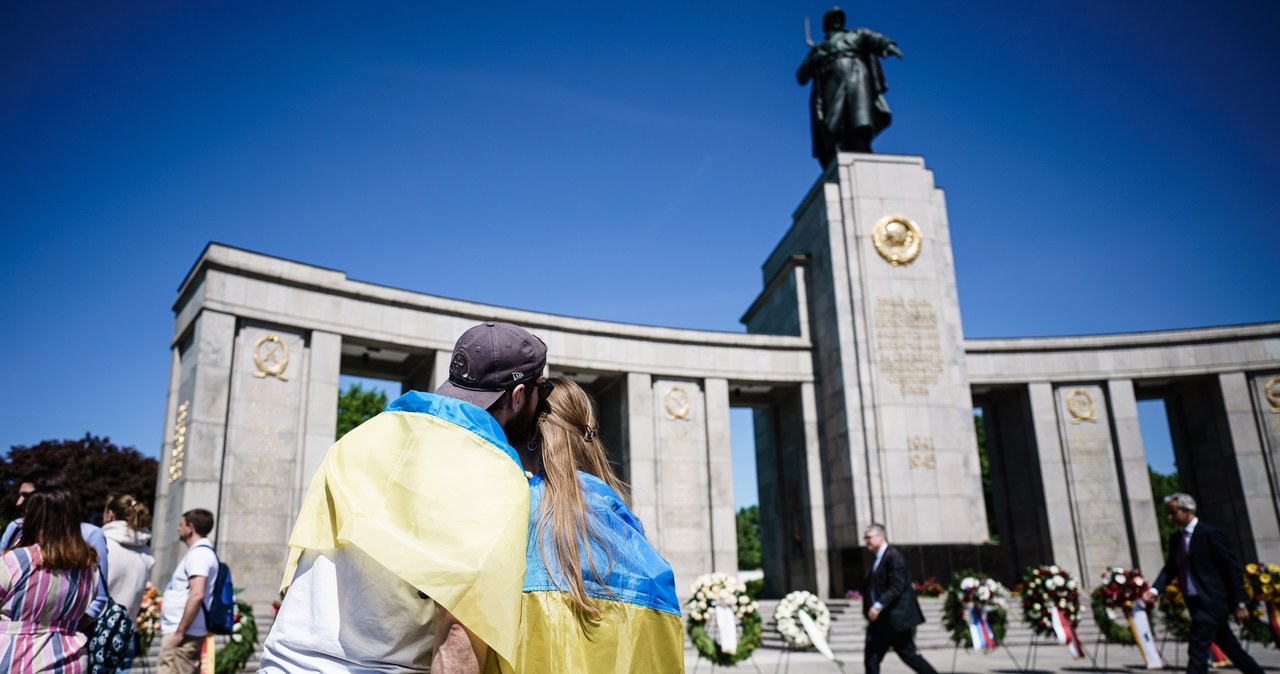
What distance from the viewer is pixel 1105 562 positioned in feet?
80.2

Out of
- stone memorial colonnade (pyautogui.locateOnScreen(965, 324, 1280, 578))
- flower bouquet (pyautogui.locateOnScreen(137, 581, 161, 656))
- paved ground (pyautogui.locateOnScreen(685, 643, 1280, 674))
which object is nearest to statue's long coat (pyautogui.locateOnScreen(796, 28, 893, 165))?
stone memorial colonnade (pyautogui.locateOnScreen(965, 324, 1280, 578))

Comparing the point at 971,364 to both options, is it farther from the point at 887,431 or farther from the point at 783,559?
the point at 783,559

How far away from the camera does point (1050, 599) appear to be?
12398 mm

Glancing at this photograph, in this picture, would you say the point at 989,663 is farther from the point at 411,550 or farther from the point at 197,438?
the point at 197,438

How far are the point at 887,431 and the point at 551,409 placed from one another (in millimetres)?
22071

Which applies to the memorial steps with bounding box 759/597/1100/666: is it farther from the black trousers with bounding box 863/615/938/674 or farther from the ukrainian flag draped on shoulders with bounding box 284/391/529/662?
the ukrainian flag draped on shoulders with bounding box 284/391/529/662

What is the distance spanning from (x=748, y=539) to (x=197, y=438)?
8108cm

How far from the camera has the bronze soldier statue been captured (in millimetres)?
26188

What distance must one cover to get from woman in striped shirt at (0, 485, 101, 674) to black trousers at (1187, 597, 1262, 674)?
29.7ft

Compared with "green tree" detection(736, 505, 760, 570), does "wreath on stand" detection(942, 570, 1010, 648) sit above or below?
below

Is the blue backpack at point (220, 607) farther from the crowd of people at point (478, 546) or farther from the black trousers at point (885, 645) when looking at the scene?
the black trousers at point (885, 645)

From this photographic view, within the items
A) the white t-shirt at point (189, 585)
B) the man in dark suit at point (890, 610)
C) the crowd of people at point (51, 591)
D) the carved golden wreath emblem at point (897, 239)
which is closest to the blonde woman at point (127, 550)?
the white t-shirt at point (189, 585)

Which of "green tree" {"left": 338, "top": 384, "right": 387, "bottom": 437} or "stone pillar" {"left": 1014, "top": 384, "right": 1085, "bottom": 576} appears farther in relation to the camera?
"green tree" {"left": 338, "top": 384, "right": 387, "bottom": 437}

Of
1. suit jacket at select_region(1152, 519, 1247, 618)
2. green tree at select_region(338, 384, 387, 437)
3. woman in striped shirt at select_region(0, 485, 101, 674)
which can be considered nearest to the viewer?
woman in striped shirt at select_region(0, 485, 101, 674)
